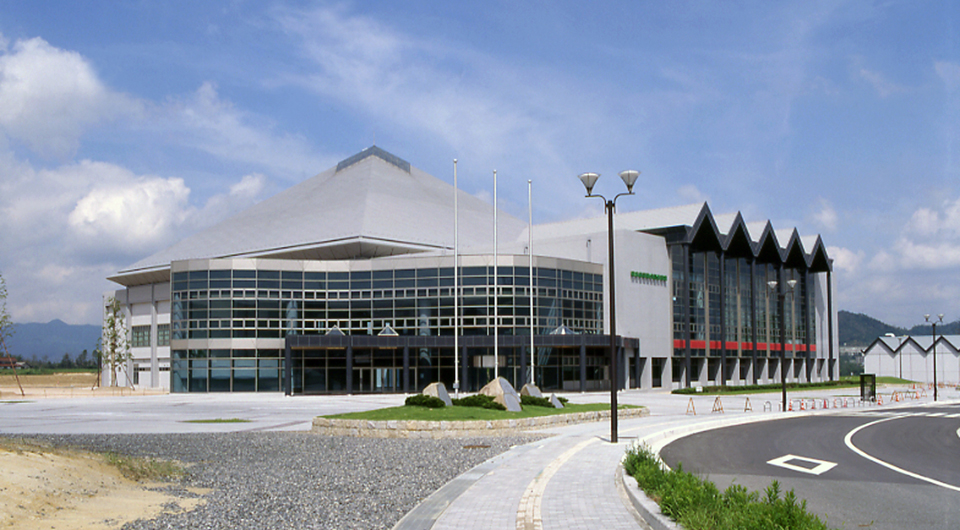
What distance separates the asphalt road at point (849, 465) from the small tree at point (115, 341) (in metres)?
77.6

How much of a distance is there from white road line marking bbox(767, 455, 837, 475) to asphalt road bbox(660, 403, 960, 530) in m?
0.02

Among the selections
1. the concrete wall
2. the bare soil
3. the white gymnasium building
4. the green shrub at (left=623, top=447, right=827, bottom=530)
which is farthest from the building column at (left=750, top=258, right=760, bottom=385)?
the bare soil

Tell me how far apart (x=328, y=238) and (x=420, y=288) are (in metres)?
12.3

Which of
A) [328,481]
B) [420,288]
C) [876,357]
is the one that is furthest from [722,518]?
[876,357]

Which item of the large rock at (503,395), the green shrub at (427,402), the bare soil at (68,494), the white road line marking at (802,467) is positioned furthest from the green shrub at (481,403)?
the bare soil at (68,494)

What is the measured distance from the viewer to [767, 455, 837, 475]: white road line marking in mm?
→ 17172

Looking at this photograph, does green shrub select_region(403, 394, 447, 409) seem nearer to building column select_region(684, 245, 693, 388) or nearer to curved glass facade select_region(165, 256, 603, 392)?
curved glass facade select_region(165, 256, 603, 392)

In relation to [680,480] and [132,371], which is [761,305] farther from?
[680,480]

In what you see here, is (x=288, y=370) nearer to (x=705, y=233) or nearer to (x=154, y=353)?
(x=154, y=353)

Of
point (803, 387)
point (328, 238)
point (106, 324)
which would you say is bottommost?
point (803, 387)

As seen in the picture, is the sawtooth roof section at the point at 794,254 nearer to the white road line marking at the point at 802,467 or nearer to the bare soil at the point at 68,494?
the white road line marking at the point at 802,467

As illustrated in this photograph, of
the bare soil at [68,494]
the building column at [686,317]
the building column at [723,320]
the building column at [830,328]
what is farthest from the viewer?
the building column at [830,328]

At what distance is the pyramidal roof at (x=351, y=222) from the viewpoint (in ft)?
248

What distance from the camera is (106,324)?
96.3 meters
